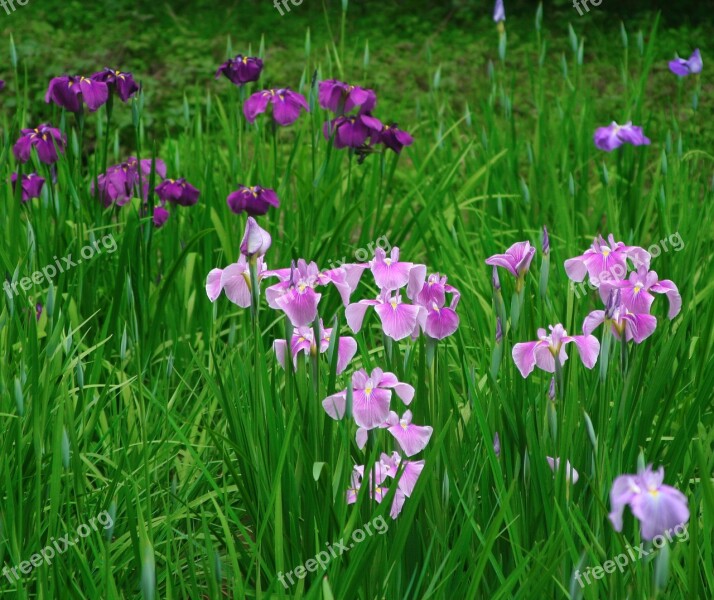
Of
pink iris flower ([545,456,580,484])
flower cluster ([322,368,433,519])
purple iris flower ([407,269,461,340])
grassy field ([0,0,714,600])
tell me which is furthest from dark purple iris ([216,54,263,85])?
pink iris flower ([545,456,580,484])

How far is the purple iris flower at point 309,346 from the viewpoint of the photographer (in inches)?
70.4

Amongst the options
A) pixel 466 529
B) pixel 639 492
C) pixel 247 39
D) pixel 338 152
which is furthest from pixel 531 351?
pixel 247 39

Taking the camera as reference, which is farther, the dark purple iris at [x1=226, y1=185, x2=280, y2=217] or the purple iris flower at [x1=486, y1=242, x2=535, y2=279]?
the dark purple iris at [x1=226, y1=185, x2=280, y2=217]

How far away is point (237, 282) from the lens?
1.84m

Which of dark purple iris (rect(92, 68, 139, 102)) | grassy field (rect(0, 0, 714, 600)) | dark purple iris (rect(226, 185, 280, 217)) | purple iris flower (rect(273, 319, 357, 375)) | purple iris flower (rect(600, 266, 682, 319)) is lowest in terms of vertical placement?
grassy field (rect(0, 0, 714, 600))

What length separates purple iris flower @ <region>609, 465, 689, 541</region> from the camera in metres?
1.10

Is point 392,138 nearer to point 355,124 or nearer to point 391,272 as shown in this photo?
point 355,124

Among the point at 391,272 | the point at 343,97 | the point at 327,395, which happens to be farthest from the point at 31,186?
the point at 391,272

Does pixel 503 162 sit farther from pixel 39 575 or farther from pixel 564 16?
pixel 564 16

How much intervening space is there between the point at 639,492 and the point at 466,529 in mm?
600

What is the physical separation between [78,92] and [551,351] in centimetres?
205

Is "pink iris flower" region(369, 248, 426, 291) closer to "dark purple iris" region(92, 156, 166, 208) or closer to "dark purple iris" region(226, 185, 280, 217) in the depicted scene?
"dark purple iris" region(226, 185, 280, 217)

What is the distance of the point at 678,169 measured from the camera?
3.80 metres

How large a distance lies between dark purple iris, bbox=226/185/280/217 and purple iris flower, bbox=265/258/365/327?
122cm
